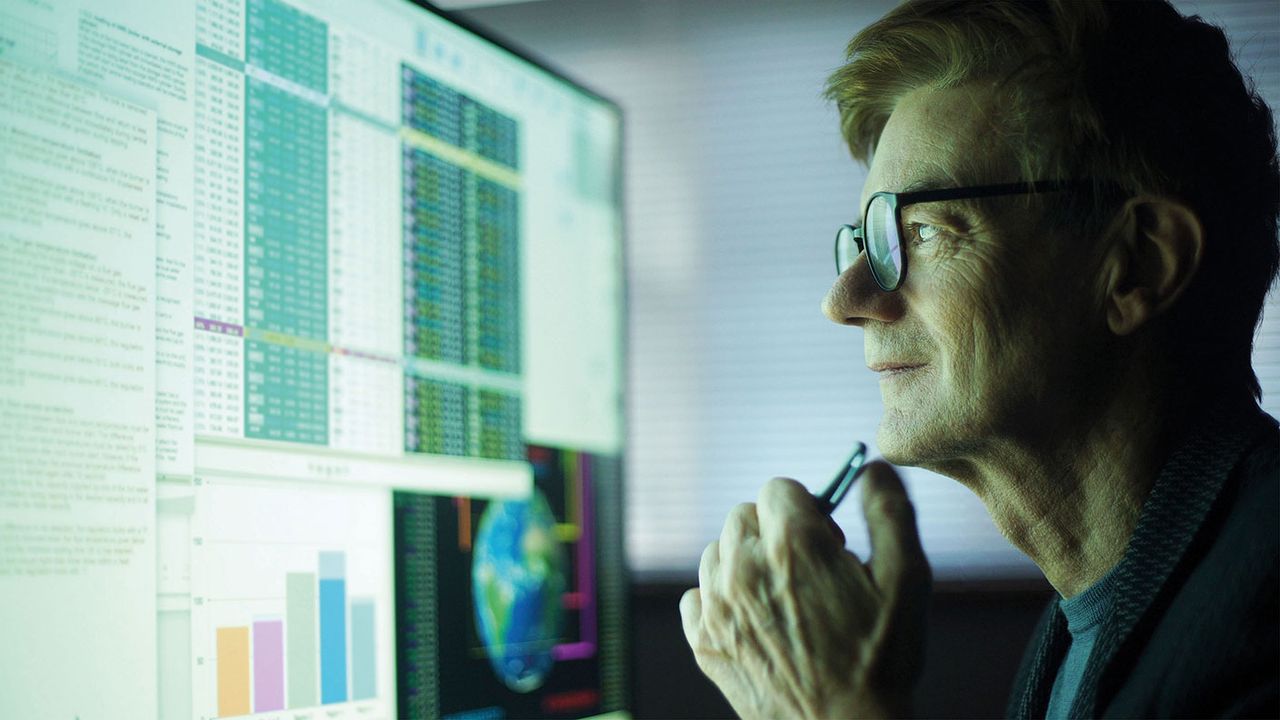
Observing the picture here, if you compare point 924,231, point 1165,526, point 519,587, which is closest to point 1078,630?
point 1165,526

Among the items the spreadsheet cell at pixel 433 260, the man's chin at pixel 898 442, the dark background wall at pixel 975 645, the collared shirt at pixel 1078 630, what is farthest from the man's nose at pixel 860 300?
the dark background wall at pixel 975 645

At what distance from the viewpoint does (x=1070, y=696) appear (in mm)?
1114

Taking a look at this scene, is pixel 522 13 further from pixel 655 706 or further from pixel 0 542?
pixel 0 542

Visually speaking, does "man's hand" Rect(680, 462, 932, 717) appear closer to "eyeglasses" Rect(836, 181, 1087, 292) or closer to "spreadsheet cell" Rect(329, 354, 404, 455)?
"eyeglasses" Rect(836, 181, 1087, 292)

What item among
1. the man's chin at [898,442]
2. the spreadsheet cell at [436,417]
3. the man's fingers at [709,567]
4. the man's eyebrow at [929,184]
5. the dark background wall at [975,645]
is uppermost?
the man's eyebrow at [929,184]

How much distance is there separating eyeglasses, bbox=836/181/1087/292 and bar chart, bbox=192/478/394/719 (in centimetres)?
57

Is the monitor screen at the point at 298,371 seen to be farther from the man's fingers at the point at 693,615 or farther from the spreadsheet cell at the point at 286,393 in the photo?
the man's fingers at the point at 693,615

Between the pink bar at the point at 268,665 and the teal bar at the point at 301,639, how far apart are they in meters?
0.01

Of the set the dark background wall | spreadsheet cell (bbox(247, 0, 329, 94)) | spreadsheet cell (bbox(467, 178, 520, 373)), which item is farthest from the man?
the dark background wall

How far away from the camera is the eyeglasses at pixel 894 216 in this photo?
1.04 m

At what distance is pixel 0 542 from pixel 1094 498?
0.94 meters

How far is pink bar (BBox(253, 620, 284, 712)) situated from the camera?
0.99 metres

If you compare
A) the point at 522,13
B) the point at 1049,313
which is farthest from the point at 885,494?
the point at 522,13

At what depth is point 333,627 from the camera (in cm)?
108
